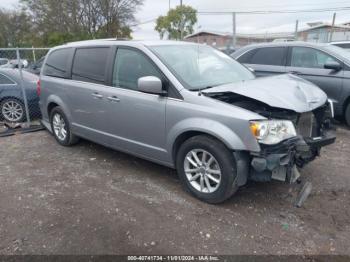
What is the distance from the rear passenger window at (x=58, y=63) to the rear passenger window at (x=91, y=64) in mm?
248

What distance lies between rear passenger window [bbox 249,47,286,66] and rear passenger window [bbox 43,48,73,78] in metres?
4.13

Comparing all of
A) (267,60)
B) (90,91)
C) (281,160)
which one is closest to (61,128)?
(90,91)

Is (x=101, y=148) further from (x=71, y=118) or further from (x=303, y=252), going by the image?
(x=303, y=252)

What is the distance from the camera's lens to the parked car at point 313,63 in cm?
609

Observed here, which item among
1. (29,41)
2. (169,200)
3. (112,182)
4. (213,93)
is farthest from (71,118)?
(29,41)

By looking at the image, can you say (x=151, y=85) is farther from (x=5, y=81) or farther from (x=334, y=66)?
(x=5, y=81)

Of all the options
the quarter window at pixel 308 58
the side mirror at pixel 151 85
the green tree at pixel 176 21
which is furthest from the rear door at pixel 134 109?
the green tree at pixel 176 21

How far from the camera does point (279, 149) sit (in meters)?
3.10

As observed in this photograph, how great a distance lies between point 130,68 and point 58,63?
76.3 inches

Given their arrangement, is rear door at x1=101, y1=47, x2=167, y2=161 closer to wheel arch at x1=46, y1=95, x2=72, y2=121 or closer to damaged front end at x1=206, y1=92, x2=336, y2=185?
damaged front end at x1=206, y1=92, x2=336, y2=185

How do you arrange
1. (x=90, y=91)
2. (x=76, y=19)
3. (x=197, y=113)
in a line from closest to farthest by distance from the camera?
(x=197, y=113), (x=90, y=91), (x=76, y=19)

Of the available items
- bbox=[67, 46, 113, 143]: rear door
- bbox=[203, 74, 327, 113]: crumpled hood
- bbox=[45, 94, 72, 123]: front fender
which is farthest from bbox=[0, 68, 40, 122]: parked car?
bbox=[203, 74, 327, 113]: crumpled hood

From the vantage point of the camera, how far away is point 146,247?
2.87 m

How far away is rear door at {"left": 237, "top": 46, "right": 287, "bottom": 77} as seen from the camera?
6.86 metres
